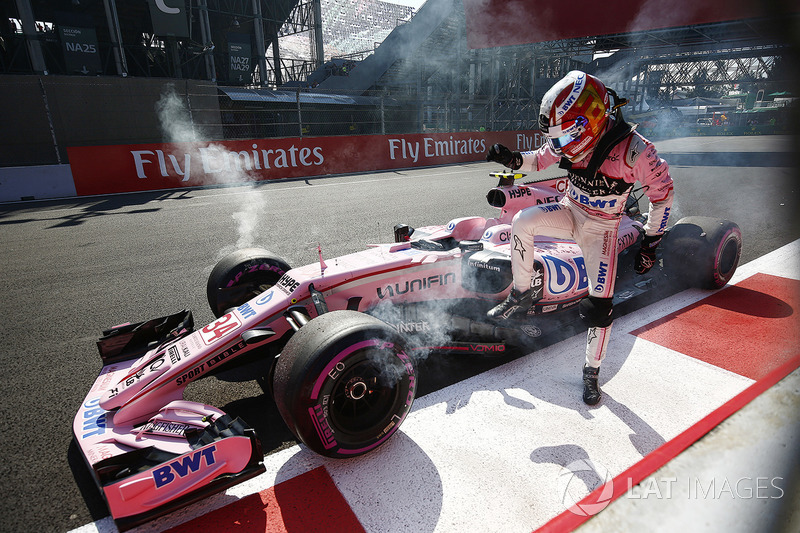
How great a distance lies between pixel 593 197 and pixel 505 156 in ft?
2.41

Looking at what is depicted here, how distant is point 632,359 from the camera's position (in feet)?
10.8

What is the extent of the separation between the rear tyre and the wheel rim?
3339 millimetres

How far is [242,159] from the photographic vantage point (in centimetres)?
1282

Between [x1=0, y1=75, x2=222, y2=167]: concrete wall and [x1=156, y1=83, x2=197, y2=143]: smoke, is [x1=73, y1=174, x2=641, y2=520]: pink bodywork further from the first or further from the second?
[x1=156, y1=83, x2=197, y2=143]: smoke

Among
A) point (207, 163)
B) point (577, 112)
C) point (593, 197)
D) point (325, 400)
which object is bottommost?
point (325, 400)

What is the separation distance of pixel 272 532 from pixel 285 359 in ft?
2.39

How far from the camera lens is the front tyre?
2.07 meters

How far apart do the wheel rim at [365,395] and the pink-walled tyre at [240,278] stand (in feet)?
4.97

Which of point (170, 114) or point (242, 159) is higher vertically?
point (170, 114)

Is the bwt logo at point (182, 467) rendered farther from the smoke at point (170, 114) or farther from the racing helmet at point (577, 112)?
the smoke at point (170, 114)

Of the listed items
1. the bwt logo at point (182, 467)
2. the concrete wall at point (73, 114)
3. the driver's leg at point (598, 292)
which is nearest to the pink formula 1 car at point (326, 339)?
the bwt logo at point (182, 467)

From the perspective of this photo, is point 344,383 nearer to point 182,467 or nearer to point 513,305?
point 182,467

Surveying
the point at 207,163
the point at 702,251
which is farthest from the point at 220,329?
the point at 207,163

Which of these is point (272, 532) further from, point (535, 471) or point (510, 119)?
point (510, 119)
